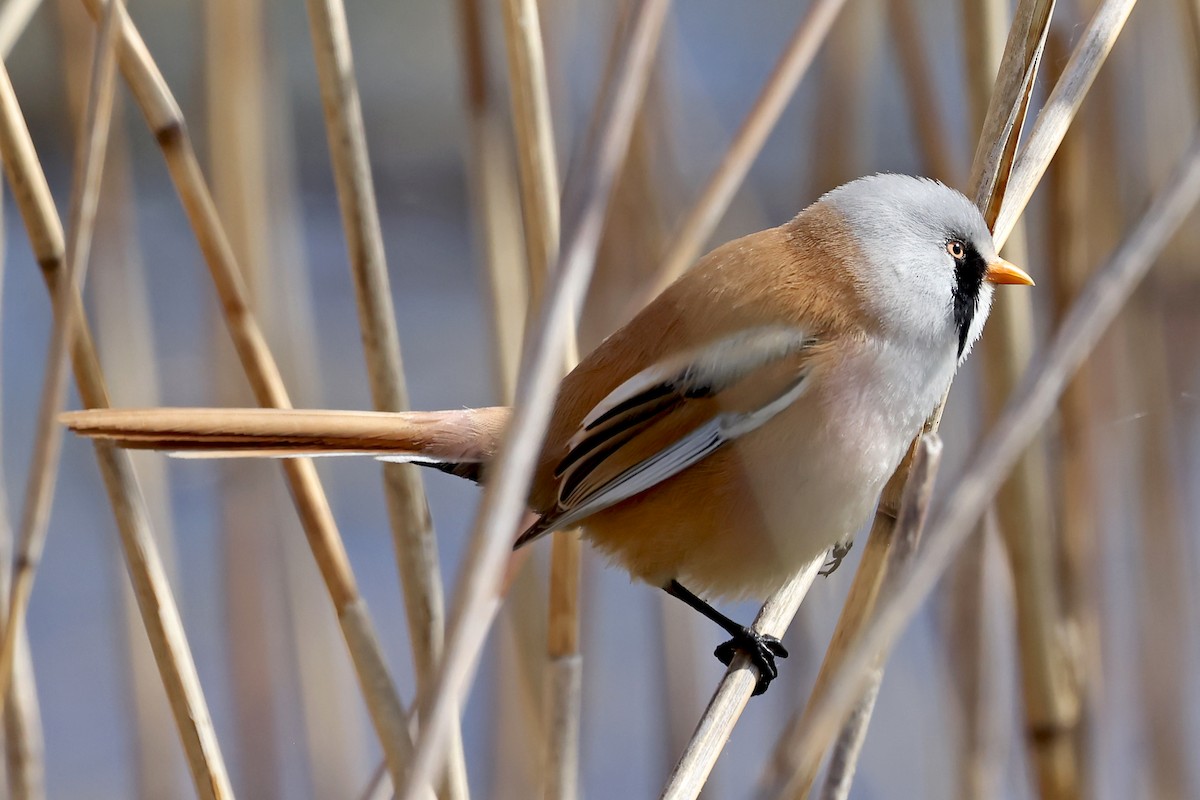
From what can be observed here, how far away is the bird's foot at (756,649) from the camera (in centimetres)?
152

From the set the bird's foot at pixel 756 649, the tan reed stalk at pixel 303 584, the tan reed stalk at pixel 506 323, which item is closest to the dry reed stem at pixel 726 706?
the bird's foot at pixel 756 649

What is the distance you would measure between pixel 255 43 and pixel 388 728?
1338 millimetres

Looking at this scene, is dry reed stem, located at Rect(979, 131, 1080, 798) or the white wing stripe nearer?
the white wing stripe

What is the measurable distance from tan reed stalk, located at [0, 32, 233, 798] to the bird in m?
0.22

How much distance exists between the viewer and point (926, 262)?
4.97 feet

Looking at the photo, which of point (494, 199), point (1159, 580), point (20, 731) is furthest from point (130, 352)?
point (1159, 580)

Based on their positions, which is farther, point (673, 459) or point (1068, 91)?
point (673, 459)

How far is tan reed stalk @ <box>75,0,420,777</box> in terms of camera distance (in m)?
1.34

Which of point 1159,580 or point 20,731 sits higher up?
point 20,731

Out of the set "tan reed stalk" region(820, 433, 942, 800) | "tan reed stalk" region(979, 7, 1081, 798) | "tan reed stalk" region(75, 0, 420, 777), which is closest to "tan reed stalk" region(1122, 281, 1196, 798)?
"tan reed stalk" region(979, 7, 1081, 798)

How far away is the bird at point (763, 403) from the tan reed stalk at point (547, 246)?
11cm

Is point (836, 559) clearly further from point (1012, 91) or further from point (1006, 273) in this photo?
point (1012, 91)

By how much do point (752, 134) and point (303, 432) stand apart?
643 mm

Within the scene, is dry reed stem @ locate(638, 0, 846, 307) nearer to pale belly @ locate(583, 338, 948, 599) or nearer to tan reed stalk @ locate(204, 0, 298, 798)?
pale belly @ locate(583, 338, 948, 599)
